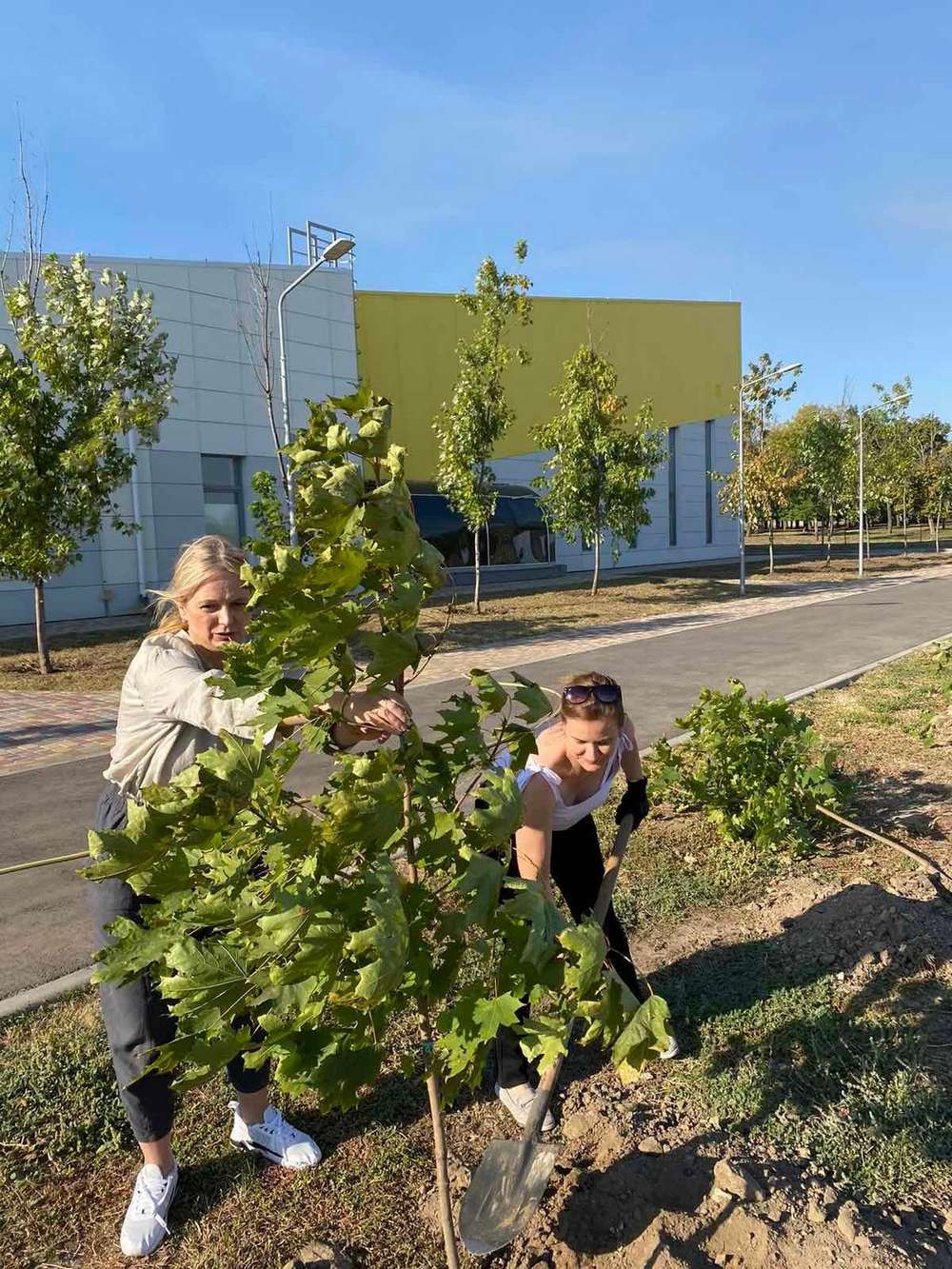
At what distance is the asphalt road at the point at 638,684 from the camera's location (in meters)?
4.51

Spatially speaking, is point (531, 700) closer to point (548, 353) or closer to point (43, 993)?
point (43, 993)

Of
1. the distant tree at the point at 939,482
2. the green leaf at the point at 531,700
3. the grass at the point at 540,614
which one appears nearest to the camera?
the green leaf at the point at 531,700

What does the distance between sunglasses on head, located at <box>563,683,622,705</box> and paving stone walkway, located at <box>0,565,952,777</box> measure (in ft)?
1.67

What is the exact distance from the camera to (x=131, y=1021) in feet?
8.14

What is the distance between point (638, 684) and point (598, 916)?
26.4 ft

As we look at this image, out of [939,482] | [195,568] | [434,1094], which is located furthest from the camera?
[939,482]

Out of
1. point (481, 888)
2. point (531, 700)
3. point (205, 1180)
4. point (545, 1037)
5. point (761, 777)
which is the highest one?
point (531, 700)

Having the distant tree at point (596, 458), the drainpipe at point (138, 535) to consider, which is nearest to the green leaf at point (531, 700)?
the drainpipe at point (138, 535)

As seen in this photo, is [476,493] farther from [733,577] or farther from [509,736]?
[509,736]

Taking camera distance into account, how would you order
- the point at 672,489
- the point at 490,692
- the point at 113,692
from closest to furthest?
the point at 490,692 < the point at 113,692 < the point at 672,489

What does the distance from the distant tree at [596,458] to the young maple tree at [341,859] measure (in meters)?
19.9

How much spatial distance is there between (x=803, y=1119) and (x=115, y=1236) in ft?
6.84

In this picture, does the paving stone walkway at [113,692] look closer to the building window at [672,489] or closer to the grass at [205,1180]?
the grass at [205,1180]

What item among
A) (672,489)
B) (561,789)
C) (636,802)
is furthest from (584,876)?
(672,489)
